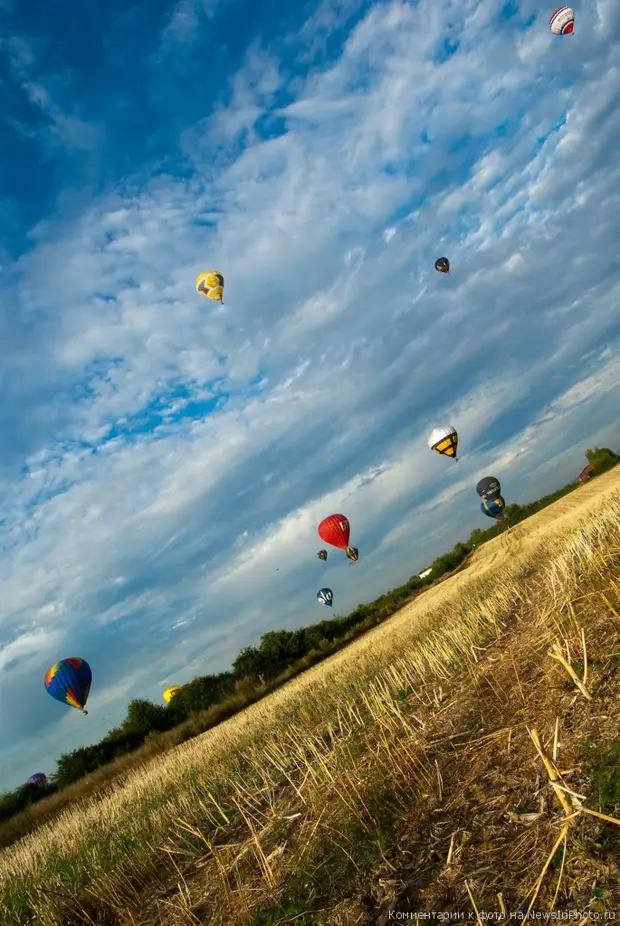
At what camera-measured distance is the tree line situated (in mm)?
46750

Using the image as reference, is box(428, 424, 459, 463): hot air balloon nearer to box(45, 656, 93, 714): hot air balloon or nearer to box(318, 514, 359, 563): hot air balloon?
box(318, 514, 359, 563): hot air balloon

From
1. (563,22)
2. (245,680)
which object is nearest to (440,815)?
(245,680)

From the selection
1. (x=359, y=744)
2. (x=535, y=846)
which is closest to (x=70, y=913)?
(x=359, y=744)

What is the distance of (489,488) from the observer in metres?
57.5

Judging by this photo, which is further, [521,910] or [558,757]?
[558,757]

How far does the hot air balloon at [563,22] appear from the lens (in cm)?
4928

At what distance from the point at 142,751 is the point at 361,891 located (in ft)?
129

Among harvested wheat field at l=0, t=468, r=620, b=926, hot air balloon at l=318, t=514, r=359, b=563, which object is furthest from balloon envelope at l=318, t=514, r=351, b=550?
harvested wheat field at l=0, t=468, r=620, b=926

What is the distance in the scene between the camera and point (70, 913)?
25.1 feet

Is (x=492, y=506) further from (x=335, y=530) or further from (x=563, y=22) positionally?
(x=563, y=22)

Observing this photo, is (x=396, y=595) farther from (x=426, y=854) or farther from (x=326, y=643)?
(x=426, y=854)

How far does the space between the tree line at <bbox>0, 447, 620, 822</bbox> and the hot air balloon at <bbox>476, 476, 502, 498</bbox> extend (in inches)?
454

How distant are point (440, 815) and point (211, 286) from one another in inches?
1533

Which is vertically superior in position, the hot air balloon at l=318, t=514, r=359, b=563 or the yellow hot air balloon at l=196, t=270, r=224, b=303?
the yellow hot air balloon at l=196, t=270, r=224, b=303
